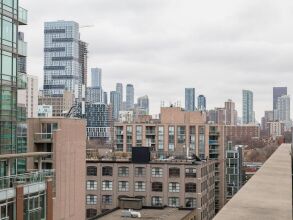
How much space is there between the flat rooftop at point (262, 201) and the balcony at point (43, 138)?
38.8 metres

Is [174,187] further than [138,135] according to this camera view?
No

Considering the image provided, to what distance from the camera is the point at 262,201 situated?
19.6ft

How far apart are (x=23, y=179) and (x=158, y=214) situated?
40708 millimetres

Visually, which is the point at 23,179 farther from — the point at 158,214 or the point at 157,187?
the point at 157,187

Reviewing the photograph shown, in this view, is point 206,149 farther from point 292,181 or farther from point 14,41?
point 292,181

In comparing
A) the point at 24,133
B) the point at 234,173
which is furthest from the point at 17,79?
the point at 234,173

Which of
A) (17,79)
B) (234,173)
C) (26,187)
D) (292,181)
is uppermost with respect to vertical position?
(17,79)

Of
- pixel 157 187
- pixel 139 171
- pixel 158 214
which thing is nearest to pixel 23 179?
pixel 158 214

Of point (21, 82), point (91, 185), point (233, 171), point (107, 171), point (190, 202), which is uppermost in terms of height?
point (21, 82)

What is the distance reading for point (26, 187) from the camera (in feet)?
106

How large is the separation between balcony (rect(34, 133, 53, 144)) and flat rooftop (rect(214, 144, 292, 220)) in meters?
38.8

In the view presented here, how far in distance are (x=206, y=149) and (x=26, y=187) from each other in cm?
8553

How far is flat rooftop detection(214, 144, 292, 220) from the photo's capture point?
4.96 m

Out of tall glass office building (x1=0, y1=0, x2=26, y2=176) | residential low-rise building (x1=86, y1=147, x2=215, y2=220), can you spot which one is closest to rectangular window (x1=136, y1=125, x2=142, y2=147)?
residential low-rise building (x1=86, y1=147, x2=215, y2=220)
